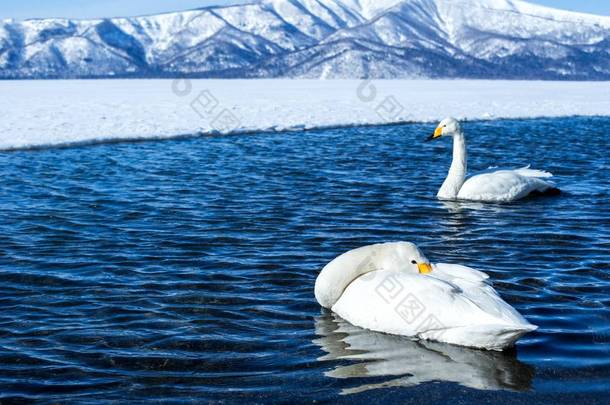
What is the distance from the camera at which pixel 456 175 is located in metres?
12.9

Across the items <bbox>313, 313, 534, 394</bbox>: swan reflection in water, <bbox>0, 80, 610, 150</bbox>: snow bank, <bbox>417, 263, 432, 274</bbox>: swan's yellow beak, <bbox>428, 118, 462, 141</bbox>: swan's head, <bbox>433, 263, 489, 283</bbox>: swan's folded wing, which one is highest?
<bbox>0, 80, 610, 150</bbox>: snow bank

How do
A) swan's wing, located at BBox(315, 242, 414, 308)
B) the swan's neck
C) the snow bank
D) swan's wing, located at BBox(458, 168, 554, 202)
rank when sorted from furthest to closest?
the snow bank < the swan's neck < swan's wing, located at BBox(458, 168, 554, 202) < swan's wing, located at BBox(315, 242, 414, 308)

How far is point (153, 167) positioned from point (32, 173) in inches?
86.9

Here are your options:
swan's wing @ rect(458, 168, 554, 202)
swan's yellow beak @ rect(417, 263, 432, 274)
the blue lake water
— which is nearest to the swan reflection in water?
the blue lake water

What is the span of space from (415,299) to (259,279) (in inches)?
83.3

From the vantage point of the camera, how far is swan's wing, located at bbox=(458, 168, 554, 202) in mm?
12188

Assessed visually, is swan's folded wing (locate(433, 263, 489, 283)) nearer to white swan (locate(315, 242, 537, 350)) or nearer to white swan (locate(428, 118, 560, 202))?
white swan (locate(315, 242, 537, 350))

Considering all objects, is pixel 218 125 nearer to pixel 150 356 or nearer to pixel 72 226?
pixel 72 226

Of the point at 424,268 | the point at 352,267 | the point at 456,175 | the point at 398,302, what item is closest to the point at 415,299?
the point at 398,302

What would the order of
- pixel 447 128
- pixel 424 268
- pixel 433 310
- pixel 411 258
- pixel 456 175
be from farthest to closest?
pixel 447 128 < pixel 456 175 < pixel 411 258 < pixel 424 268 < pixel 433 310

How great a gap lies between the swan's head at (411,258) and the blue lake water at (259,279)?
634 mm

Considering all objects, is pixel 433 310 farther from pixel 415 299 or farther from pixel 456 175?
pixel 456 175

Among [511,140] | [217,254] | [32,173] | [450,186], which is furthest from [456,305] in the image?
[511,140]

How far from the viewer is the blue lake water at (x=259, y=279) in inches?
210
